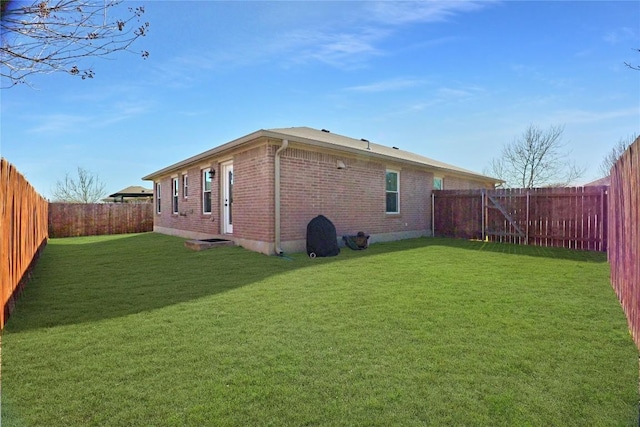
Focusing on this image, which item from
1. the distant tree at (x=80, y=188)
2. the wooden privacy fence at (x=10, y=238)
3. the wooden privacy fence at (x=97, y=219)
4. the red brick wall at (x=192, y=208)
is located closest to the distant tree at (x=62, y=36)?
the wooden privacy fence at (x=10, y=238)

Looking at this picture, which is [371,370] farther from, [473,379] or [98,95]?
[98,95]

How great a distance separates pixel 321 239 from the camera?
8.59 metres

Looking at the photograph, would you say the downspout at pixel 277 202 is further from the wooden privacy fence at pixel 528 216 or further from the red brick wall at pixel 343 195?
the wooden privacy fence at pixel 528 216

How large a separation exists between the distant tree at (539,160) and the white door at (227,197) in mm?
22155

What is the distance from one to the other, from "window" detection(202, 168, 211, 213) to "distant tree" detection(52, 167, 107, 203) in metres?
29.2

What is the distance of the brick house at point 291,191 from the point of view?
8.77 meters

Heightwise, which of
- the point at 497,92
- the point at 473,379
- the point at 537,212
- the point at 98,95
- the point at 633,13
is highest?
the point at 497,92

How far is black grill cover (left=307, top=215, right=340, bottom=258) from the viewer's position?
8.59m

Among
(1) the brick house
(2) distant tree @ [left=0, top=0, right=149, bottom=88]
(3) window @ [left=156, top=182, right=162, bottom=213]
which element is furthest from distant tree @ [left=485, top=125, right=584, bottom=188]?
(2) distant tree @ [left=0, top=0, right=149, bottom=88]

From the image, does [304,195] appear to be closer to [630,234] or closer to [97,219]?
[630,234]

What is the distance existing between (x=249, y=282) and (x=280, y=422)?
389 cm

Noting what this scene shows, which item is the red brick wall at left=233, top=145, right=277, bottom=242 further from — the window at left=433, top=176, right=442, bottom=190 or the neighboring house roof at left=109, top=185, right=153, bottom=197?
the neighboring house roof at left=109, top=185, right=153, bottom=197

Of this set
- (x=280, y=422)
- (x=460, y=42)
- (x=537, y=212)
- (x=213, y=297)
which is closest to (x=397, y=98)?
(x=460, y=42)

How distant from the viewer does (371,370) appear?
2588mm
